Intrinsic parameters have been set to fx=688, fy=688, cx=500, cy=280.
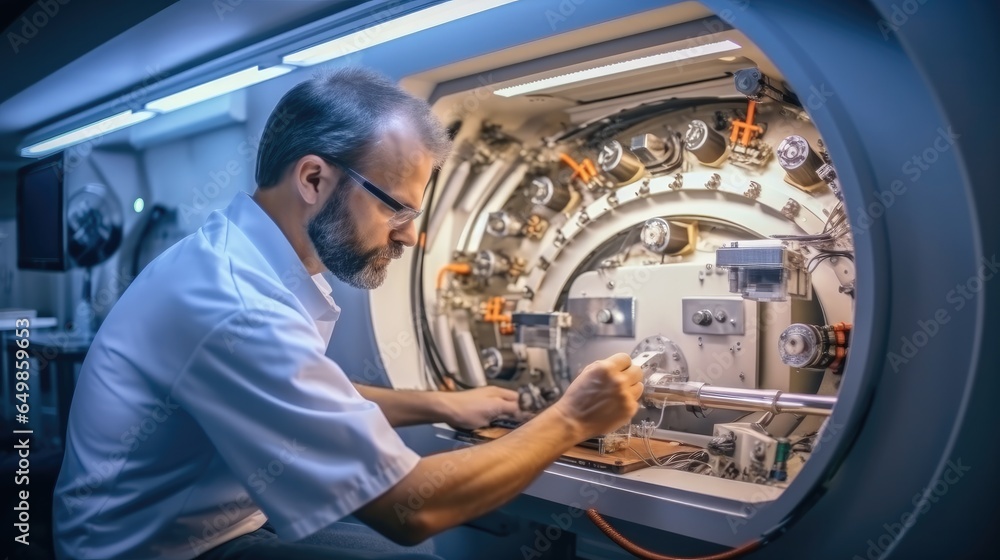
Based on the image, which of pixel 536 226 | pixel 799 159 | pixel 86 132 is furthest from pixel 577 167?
pixel 86 132

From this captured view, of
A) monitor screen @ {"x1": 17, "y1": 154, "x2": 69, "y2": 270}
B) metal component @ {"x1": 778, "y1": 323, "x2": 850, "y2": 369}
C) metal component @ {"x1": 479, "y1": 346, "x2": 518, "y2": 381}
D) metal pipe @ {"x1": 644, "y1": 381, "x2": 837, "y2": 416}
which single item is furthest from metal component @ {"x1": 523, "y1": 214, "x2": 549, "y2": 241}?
monitor screen @ {"x1": 17, "y1": 154, "x2": 69, "y2": 270}

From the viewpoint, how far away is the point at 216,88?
97.1 inches

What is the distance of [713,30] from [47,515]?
2.38 metres

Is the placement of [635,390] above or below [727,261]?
below

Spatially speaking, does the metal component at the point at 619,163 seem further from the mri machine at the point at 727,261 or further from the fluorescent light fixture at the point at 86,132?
the fluorescent light fixture at the point at 86,132

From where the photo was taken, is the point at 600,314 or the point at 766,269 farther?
the point at 600,314

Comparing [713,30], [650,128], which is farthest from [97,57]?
[713,30]

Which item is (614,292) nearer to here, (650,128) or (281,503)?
(650,128)

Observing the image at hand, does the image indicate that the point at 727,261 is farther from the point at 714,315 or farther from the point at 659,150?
the point at 659,150

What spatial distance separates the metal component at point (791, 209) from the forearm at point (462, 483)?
2.57 ft

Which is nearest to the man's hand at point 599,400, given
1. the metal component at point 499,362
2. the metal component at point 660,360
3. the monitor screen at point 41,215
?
the metal component at point 660,360

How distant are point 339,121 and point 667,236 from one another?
897 mm

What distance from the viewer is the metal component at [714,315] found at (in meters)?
1.70

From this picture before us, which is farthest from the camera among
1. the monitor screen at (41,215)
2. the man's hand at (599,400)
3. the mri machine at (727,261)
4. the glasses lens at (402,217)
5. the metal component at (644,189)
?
the monitor screen at (41,215)
